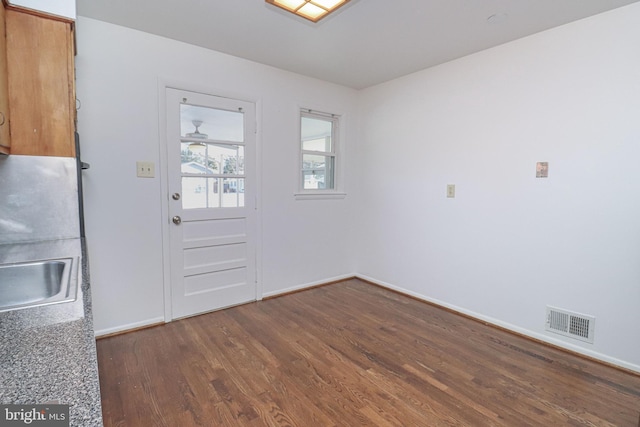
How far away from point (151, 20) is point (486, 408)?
3.38 m

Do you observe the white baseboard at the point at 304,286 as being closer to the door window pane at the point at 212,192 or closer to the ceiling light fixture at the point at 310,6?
the door window pane at the point at 212,192

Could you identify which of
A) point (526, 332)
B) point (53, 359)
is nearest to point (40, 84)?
point (53, 359)

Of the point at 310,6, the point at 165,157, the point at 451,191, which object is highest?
the point at 310,6

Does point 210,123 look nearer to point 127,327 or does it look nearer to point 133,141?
point 133,141

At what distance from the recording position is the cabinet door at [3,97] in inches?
57.2

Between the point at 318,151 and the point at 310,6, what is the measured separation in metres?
1.94

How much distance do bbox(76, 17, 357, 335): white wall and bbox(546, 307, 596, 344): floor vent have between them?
2560mm

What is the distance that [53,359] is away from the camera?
2.19ft

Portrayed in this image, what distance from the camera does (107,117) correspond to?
2459 mm

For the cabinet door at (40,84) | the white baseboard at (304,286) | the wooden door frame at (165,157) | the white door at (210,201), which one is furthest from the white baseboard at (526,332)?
the cabinet door at (40,84)

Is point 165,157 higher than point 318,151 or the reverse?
the reverse

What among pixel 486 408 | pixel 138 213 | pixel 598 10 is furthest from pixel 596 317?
pixel 138 213

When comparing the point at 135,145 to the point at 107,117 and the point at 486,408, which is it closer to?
the point at 107,117

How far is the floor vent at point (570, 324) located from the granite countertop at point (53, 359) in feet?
9.74
